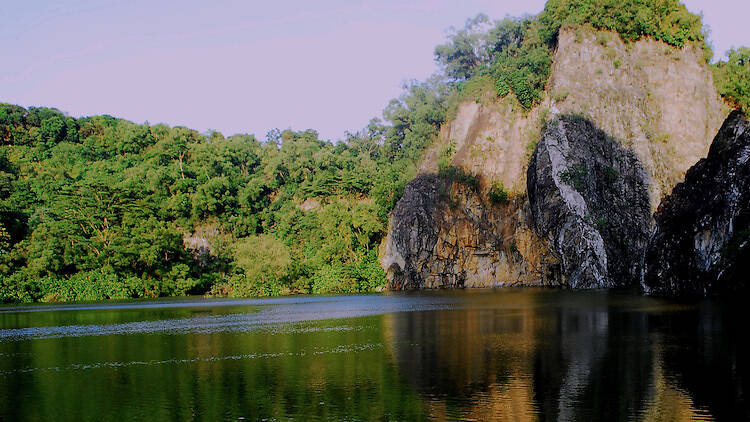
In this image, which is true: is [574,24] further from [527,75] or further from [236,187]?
[236,187]

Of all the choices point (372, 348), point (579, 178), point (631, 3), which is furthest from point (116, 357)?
point (631, 3)

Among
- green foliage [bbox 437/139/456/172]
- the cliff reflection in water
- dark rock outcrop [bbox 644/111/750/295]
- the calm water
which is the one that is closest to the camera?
the cliff reflection in water

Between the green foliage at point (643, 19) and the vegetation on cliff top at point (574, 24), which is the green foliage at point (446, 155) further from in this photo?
the green foliage at point (643, 19)

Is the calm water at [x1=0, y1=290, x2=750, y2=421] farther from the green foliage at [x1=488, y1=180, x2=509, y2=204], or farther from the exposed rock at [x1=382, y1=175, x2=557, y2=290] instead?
the green foliage at [x1=488, y1=180, x2=509, y2=204]

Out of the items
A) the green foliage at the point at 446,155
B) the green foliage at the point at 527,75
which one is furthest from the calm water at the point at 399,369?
the green foliage at the point at 446,155

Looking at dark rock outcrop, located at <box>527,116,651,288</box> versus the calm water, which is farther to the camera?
dark rock outcrop, located at <box>527,116,651,288</box>

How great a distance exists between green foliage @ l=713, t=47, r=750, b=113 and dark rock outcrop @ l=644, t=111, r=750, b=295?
22534 millimetres

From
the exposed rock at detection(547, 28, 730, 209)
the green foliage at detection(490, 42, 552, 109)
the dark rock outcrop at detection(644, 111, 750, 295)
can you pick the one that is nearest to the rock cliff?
the exposed rock at detection(547, 28, 730, 209)

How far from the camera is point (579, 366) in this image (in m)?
15.6

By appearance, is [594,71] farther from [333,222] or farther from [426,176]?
[333,222]

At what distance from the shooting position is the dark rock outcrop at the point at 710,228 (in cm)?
3450

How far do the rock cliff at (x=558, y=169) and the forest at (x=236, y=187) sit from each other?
93.0 inches

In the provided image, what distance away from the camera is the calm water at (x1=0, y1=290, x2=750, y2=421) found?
Answer: 12000mm

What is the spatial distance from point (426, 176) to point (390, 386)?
58.1m
